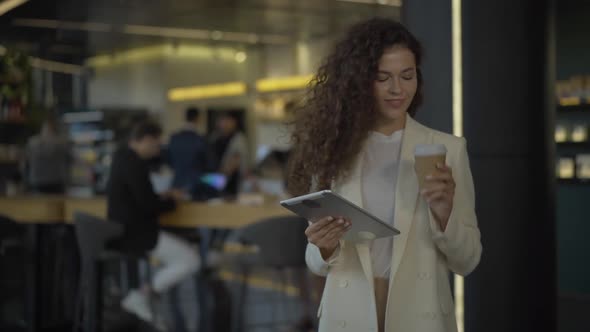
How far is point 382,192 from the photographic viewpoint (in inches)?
80.5

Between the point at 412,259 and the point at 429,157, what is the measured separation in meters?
0.32

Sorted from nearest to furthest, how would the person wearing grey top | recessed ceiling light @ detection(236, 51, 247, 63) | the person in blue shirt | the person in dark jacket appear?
1. the person in dark jacket
2. the person in blue shirt
3. the person wearing grey top
4. recessed ceiling light @ detection(236, 51, 247, 63)

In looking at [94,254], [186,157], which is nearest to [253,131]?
[186,157]

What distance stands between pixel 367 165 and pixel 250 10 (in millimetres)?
9447

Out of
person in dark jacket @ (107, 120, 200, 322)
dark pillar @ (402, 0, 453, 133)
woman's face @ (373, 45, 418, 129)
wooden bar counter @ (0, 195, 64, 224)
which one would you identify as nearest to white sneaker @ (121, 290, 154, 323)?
person in dark jacket @ (107, 120, 200, 322)

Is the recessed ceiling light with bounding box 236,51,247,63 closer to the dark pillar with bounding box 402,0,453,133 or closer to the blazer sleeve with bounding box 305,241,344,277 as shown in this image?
the dark pillar with bounding box 402,0,453,133

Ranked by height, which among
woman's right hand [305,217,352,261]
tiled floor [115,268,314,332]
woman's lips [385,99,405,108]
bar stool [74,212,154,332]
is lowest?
tiled floor [115,268,314,332]

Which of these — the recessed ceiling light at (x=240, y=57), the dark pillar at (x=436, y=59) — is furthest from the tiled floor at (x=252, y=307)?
the recessed ceiling light at (x=240, y=57)

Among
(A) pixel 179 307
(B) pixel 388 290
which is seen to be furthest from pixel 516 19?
(A) pixel 179 307

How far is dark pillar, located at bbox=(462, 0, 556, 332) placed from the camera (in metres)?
2.81

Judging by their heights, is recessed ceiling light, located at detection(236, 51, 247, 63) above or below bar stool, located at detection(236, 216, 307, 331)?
above

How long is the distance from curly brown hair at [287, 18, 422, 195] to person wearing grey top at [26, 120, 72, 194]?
763cm

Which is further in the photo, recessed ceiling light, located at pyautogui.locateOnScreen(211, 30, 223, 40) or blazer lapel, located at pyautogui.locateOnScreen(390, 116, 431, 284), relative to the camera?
recessed ceiling light, located at pyautogui.locateOnScreen(211, 30, 223, 40)

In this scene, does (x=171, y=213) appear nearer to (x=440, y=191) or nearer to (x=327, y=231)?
(x=327, y=231)
